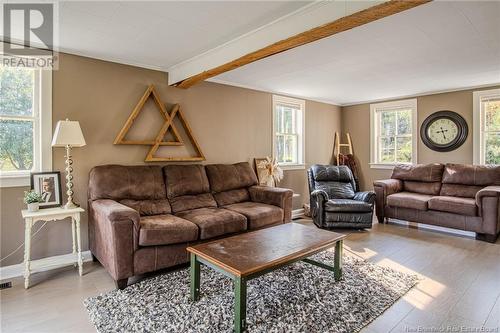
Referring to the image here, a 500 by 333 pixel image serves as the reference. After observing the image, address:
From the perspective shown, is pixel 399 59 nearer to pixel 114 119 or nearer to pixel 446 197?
pixel 446 197

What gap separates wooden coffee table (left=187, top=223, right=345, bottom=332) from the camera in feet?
6.09

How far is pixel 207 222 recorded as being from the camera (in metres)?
2.98

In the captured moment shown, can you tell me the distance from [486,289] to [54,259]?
402 cm

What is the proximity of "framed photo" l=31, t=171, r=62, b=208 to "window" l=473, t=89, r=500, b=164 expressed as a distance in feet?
19.8

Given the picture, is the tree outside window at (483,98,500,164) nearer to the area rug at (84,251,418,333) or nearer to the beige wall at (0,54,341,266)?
the area rug at (84,251,418,333)

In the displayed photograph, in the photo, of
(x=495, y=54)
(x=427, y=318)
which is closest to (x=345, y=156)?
(x=495, y=54)

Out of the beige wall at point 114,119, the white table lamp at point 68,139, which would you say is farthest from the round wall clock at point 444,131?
the white table lamp at point 68,139

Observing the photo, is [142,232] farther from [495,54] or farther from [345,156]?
[345,156]

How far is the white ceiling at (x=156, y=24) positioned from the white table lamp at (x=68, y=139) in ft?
2.74

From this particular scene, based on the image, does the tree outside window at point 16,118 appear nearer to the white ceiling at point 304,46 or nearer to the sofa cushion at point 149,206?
the white ceiling at point 304,46

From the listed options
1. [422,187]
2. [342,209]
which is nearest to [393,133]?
[422,187]

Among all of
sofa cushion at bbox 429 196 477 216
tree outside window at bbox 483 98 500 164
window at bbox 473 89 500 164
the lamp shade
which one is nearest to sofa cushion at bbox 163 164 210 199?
the lamp shade

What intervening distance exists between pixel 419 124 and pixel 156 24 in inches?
195

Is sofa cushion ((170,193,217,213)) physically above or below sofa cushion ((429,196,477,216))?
above
